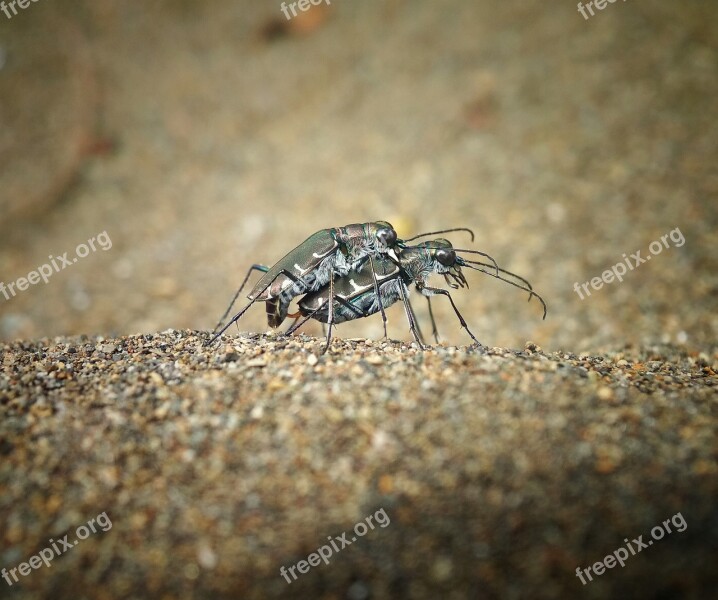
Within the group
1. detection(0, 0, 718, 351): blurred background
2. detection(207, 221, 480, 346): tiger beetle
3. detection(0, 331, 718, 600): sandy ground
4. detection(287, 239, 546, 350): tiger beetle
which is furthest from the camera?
detection(0, 0, 718, 351): blurred background

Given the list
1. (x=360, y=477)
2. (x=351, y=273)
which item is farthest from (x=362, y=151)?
(x=360, y=477)

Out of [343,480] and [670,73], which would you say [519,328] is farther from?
[670,73]

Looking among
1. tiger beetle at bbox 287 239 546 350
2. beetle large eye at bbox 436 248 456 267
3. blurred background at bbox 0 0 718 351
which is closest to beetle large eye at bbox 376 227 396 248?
tiger beetle at bbox 287 239 546 350

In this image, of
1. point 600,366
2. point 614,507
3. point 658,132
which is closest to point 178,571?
point 614,507

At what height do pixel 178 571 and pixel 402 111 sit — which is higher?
pixel 402 111

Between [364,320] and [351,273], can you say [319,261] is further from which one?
[364,320]

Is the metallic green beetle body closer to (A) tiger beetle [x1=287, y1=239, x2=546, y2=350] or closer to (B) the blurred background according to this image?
(A) tiger beetle [x1=287, y1=239, x2=546, y2=350]

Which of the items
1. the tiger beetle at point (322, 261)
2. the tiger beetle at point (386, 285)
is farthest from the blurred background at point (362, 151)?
the tiger beetle at point (322, 261)
